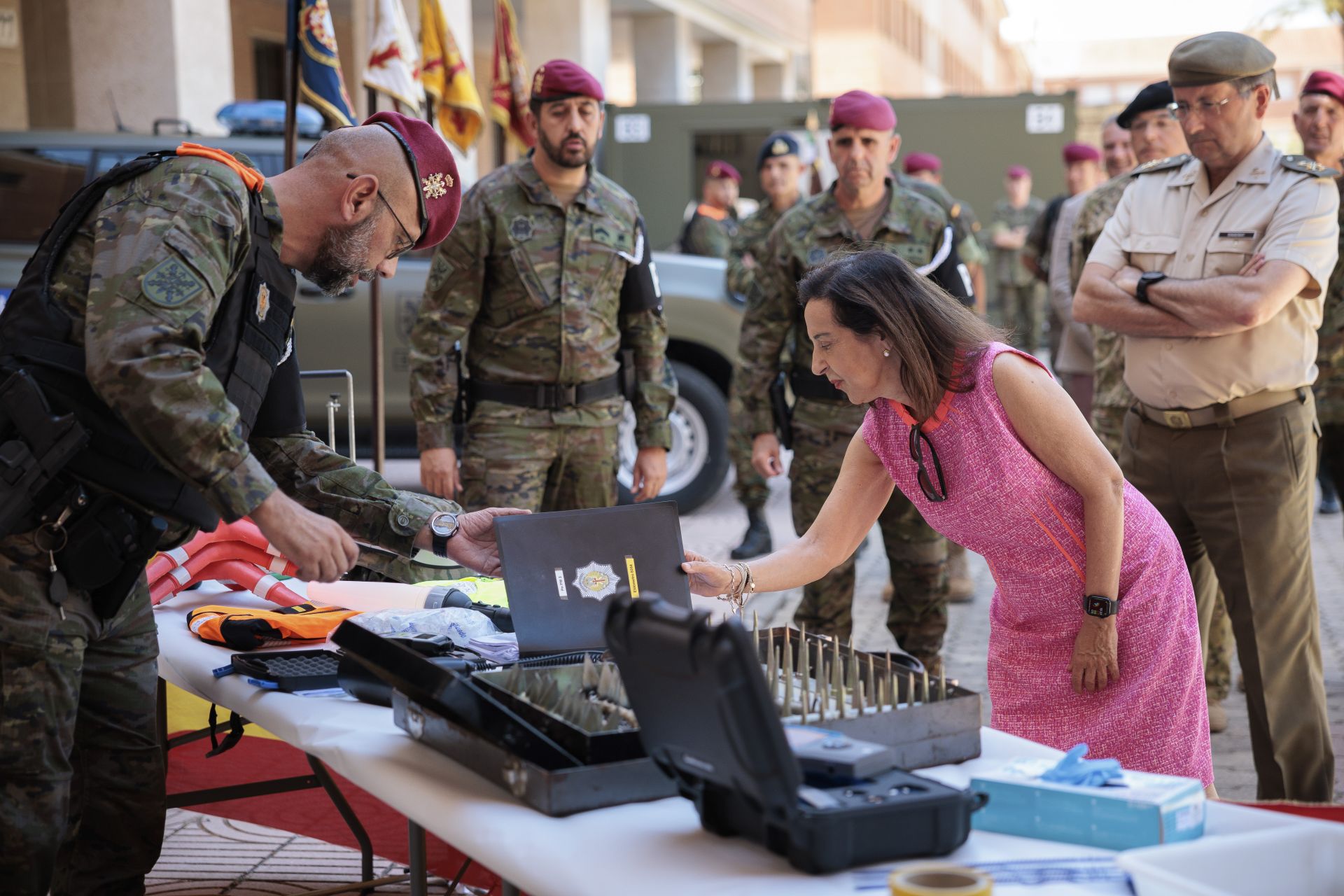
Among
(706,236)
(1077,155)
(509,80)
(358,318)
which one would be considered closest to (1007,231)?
(1077,155)

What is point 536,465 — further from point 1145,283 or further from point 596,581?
point 596,581

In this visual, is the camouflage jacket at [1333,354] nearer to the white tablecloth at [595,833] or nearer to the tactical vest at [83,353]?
the white tablecloth at [595,833]

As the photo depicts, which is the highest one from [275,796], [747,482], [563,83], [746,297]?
[563,83]

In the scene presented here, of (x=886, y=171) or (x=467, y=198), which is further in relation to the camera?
(x=886, y=171)

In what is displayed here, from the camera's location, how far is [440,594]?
10.1 ft

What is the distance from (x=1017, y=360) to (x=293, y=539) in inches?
53.4

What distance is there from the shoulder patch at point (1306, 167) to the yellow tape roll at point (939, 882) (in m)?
2.50

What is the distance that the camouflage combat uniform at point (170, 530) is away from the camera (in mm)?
1980

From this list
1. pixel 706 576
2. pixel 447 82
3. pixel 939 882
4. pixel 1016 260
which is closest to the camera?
pixel 939 882

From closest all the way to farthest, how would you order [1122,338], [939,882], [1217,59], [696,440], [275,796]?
[939,882] → [1217,59] → [275,796] → [1122,338] → [696,440]

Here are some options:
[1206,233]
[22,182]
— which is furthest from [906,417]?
[22,182]

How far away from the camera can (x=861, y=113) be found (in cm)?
456

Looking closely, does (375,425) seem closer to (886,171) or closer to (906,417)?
(886,171)

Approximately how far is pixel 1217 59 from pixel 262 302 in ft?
7.71
